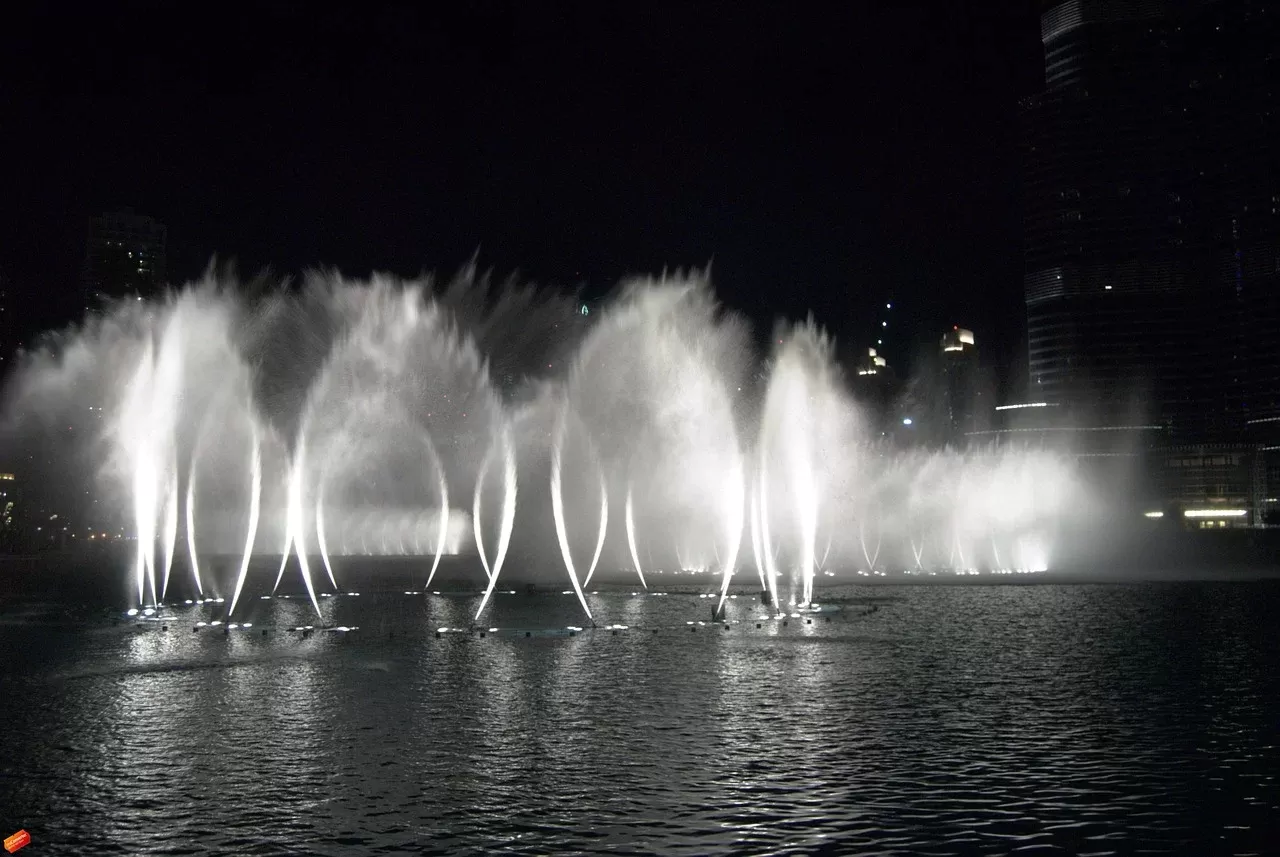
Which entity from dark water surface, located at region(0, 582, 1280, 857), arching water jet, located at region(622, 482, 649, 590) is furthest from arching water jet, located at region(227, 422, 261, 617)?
arching water jet, located at region(622, 482, 649, 590)

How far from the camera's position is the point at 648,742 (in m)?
18.9

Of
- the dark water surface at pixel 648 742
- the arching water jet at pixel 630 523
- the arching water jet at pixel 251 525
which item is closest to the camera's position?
the dark water surface at pixel 648 742

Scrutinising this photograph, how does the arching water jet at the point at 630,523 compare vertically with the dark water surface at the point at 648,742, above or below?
above

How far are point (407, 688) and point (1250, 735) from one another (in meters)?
14.2

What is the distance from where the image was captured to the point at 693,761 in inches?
690

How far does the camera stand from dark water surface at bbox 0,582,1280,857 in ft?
46.2

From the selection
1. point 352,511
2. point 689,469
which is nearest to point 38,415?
point 352,511

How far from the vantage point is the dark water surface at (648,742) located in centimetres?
1409

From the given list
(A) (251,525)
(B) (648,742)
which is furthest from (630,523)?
(B) (648,742)

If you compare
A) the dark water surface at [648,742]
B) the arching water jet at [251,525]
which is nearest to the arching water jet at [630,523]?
the arching water jet at [251,525]

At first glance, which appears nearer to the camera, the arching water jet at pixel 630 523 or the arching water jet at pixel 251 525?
the arching water jet at pixel 251 525

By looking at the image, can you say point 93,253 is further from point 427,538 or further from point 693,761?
point 693,761

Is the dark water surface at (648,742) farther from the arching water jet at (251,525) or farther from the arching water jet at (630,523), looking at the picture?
the arching water jet at (630,523)

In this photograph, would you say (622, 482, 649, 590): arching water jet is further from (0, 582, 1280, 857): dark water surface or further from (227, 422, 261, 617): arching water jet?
(0, 582, 1280, 857): dark water surface
